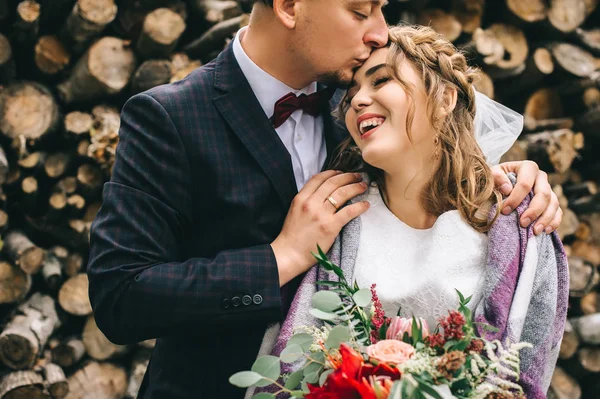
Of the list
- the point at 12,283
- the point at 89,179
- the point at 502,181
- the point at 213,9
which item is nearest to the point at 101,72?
the point at 89,179

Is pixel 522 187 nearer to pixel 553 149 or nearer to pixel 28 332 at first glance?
pixel 553 149

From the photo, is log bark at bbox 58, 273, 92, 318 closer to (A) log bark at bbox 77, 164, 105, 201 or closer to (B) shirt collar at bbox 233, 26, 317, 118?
(A) log bark at bbox 77, 164, 105, 201

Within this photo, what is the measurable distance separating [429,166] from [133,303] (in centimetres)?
86

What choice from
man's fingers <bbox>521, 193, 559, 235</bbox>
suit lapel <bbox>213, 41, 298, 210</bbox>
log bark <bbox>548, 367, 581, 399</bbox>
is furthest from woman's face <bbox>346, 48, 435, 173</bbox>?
log bark <bbox>548, 367, 581, 399</bbox>

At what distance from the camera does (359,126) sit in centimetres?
170

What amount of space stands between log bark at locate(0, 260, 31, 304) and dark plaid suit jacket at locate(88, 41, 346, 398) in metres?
1.08

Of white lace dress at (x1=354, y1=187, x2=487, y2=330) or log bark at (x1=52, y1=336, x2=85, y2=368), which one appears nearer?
white lace dress at (x1=354, y1=187, x2=487, y2=330)

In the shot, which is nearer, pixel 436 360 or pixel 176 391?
pixel 436 360

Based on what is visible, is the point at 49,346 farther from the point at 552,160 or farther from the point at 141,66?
the point at 552,160

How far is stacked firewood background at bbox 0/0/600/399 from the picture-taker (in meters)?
2.56

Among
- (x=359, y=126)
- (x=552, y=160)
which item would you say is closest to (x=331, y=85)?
(x=359, y=126)

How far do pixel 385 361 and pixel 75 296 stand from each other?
186 centimetres

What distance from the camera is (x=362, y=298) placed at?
1.32m

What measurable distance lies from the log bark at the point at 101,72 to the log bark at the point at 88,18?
0.22ft
